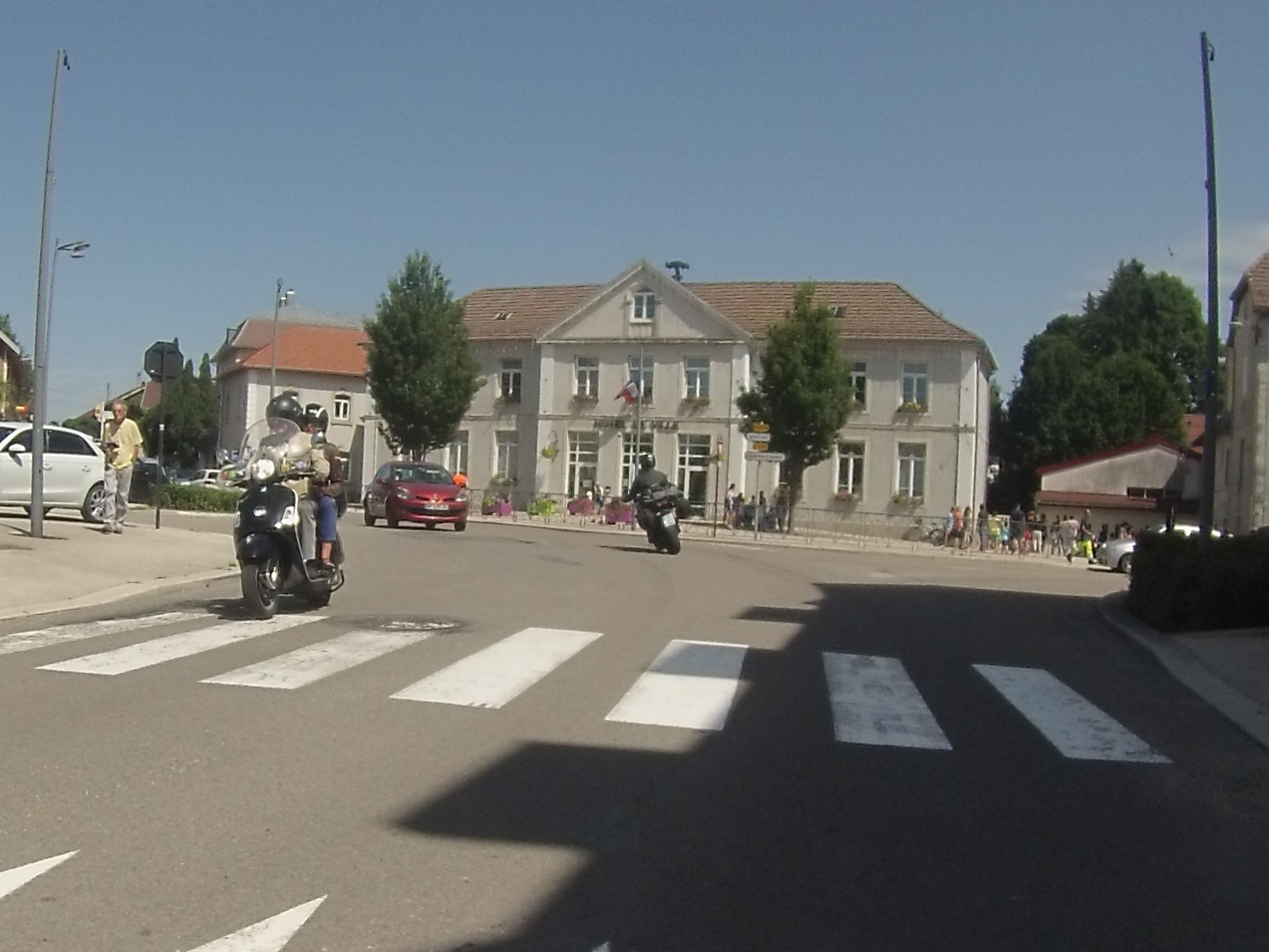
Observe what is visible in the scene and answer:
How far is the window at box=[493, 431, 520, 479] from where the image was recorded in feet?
190

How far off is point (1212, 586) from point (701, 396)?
41.5 meters

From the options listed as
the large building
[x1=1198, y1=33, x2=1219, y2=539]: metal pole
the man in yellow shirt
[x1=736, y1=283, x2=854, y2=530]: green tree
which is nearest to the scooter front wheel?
the man in yellow shirt

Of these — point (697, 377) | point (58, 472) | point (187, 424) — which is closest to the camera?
point (58, 472)

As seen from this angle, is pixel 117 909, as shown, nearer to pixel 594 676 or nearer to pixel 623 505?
pixel 594 676

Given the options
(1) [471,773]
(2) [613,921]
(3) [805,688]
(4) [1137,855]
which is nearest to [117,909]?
(2) [613,921]

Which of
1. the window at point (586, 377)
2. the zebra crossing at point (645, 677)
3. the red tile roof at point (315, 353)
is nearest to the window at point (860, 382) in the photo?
the window at point (586, 377)

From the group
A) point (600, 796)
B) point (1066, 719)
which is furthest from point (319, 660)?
point (1066, 719)

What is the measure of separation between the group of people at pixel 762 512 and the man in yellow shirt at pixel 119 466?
28591 mm

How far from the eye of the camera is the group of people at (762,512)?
46312 mm

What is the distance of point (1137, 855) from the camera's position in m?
5.36

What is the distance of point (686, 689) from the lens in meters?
8.77

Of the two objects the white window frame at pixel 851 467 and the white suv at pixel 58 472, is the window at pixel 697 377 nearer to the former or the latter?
the white window frame at pixel 851 467

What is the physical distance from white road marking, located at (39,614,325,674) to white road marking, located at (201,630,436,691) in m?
0.62

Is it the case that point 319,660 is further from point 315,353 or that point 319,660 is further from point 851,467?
point 315,353
